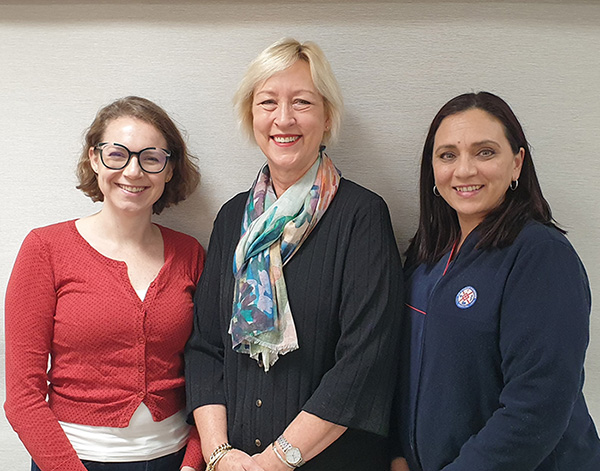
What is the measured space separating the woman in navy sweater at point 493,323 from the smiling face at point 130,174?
0.88 metres

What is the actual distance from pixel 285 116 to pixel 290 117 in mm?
16

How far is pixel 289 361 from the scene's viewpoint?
171 cm

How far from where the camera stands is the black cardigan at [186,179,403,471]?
1.63 metres

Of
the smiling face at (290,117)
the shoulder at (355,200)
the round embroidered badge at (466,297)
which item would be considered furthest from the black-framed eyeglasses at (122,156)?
the round embroidered badge at (466,297)

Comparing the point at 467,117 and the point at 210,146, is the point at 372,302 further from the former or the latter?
the point at 210,146

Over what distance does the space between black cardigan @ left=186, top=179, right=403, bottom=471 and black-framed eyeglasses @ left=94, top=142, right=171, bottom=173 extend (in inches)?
18.6

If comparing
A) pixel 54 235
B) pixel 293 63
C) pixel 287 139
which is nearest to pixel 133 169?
pixel 54 235

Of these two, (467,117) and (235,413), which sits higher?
(467,117)

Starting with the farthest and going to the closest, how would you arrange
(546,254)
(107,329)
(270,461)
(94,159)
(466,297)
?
(94,159), (107,329), (270,461), (466,297), (546,254)

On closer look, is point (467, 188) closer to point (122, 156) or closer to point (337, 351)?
point (337, 351)

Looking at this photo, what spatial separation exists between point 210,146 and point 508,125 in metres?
1.06

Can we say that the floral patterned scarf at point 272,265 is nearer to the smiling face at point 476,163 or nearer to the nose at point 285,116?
the nose at point 285,116

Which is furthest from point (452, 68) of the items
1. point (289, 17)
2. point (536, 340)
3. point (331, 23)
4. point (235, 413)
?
point (235, 413)

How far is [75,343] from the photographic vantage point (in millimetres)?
1751
